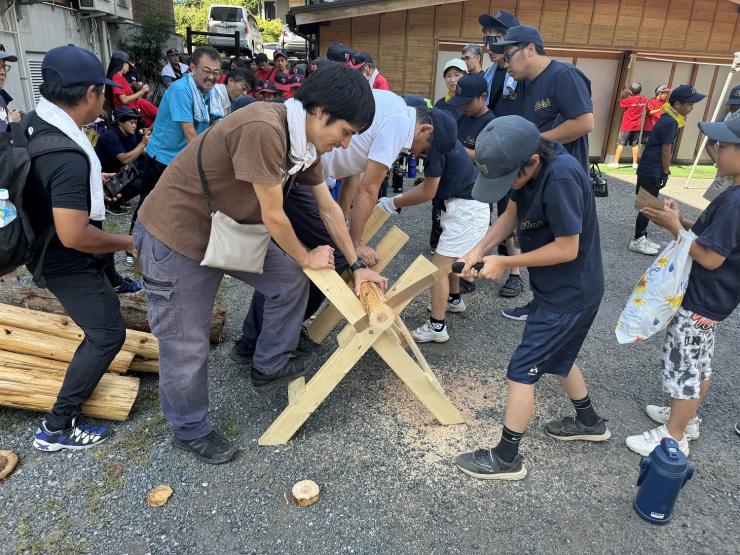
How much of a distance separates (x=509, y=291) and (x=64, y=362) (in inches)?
143

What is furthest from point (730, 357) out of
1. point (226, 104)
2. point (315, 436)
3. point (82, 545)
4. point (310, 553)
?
point (226, 104)

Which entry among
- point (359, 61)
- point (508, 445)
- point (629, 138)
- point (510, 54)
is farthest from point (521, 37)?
point (629, 138)

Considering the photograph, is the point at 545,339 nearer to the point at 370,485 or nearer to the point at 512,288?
the point at 370,485

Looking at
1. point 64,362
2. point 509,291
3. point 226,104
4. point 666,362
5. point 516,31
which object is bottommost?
point 509,291

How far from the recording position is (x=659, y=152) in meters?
5.77

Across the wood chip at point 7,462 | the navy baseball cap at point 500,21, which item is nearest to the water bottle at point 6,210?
the wood chip at point 7,462

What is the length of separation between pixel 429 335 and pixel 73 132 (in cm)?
265

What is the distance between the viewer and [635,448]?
9.18ft

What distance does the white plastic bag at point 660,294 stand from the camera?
8.02ft

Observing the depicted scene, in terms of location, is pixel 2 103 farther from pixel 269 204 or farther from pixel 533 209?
→ pixel 533 209

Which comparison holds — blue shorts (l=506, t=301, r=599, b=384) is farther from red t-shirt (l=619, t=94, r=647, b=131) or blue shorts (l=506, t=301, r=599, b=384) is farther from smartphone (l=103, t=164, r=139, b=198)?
red t-shirt (l=619, t=94, r=647, b=131)

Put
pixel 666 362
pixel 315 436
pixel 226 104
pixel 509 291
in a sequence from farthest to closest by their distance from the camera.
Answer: pixel 226 104 → pixel 509 291 → pixel 315 436 → pixel 666 362

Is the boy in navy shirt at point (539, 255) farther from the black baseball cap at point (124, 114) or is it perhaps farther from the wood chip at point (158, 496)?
the black baseball cap at point (124, 114)

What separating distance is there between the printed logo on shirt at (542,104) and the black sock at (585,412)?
2298mm
